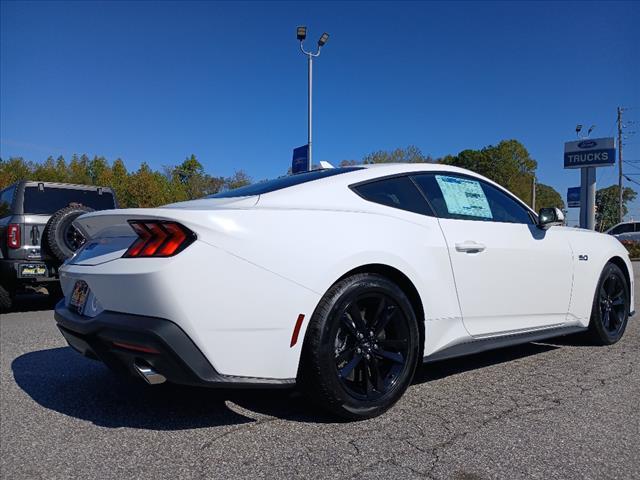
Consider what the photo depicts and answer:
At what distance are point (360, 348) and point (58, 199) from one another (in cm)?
645

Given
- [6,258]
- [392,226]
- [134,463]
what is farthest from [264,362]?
[6,258]

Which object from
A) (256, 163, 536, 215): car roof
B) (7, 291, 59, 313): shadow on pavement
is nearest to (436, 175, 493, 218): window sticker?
(256, 163, 536, 215): car roof

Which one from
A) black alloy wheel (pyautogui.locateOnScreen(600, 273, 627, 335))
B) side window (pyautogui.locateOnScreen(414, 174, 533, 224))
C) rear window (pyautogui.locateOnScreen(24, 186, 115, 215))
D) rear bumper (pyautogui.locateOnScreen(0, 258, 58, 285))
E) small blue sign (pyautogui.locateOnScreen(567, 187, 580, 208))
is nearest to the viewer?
side window (pyautogui.locateOnScreen(414, 174, 533, 224))

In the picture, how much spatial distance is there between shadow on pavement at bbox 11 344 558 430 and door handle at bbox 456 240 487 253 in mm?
985

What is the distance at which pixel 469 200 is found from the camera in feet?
11.7

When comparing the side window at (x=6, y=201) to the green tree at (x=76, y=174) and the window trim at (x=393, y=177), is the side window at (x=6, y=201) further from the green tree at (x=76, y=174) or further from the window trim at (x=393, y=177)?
the green tree at (x=76, y=174)

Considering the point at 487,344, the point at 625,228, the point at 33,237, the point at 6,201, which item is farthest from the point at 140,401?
the point at 625,228

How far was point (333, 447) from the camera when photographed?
2.42 meters

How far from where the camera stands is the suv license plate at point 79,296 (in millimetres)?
2709

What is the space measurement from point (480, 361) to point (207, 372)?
251 cm

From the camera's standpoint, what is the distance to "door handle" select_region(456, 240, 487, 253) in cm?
321

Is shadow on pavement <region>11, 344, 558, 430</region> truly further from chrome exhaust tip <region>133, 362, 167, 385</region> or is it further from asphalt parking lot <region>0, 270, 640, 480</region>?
chrome exhaust tip <region>133, 362, 167, 385</region>

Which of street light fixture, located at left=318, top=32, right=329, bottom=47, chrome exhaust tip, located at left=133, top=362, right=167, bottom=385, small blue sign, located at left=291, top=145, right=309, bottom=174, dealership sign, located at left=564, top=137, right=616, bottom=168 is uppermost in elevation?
street light fixture, located at left=318, top=32, right=329, bottom=47

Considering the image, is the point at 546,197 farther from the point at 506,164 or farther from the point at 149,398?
the point at 149,398
